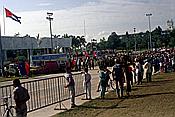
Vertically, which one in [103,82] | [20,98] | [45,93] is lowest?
[45,93]

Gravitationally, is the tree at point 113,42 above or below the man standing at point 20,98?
above

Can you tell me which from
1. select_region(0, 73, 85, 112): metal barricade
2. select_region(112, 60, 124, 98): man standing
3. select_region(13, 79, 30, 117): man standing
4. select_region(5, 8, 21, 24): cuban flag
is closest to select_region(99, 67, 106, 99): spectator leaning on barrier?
select_region(112, 60, 124, 98): man standing

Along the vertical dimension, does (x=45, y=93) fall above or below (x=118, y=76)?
below

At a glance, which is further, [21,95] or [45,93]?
[45,93]

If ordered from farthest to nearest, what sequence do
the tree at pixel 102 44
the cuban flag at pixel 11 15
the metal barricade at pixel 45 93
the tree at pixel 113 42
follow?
the tree at pixel 102 44 → the tree at pixel 113 42 → the cuban flag at pixel 11 15 → the metal barricade at pixel 45 93

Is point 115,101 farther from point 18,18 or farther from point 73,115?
point 18,18

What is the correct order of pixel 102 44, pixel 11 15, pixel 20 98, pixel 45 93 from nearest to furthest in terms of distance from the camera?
pixel 20 98 < pixel 45 93 < pixel 11 15 < pixel 102 44

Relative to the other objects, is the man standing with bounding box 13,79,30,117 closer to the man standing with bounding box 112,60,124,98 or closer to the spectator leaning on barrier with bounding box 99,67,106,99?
the spectator leaning on barrier with bounding box 99,67,106,99

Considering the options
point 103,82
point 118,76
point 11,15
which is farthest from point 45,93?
point 11,15

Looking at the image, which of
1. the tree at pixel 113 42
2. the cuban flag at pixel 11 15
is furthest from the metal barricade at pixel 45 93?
the tree at pixel 113 42

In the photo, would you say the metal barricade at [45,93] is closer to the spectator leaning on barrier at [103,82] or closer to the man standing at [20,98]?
the spectator leaning on barrier at [103,82]

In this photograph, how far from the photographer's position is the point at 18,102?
11219 millimetres

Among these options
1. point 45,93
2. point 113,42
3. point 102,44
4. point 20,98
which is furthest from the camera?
point 102,44

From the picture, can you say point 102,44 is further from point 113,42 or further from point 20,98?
point 20,98
